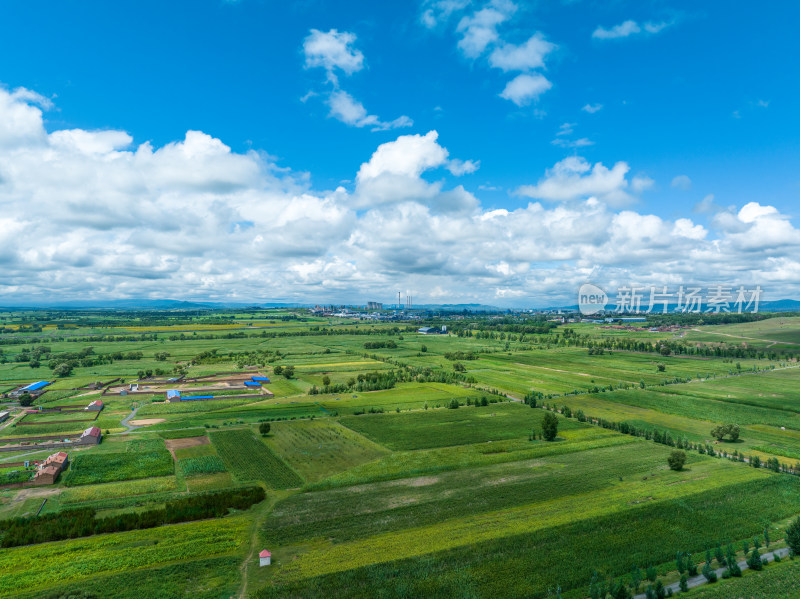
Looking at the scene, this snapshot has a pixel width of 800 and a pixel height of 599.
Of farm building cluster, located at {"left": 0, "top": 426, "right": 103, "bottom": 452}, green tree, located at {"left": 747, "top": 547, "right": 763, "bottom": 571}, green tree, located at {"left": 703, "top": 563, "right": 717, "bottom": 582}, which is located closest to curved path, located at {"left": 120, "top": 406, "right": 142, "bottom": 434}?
farm building cluster, located at {"left": 0, "top": 426, "right": 103, "bottom": 452}

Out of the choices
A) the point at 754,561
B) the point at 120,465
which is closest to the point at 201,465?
the point at 120,465

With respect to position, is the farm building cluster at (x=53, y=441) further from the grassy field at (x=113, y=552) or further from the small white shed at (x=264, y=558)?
the small white shed at (x=264, y=558)

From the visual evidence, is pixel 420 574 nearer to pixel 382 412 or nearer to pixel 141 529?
pixel 141 529

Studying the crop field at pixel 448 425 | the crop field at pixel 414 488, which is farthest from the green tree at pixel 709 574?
the crop field at pixel 448 425

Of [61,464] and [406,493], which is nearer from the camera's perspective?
[406,493]

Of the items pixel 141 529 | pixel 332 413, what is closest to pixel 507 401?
pixel 332 413

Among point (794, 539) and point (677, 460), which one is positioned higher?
point (677, 460)

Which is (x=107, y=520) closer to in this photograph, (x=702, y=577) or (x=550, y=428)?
(x=702, y=577)

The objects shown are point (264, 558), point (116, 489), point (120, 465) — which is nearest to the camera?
point (264, 558)
